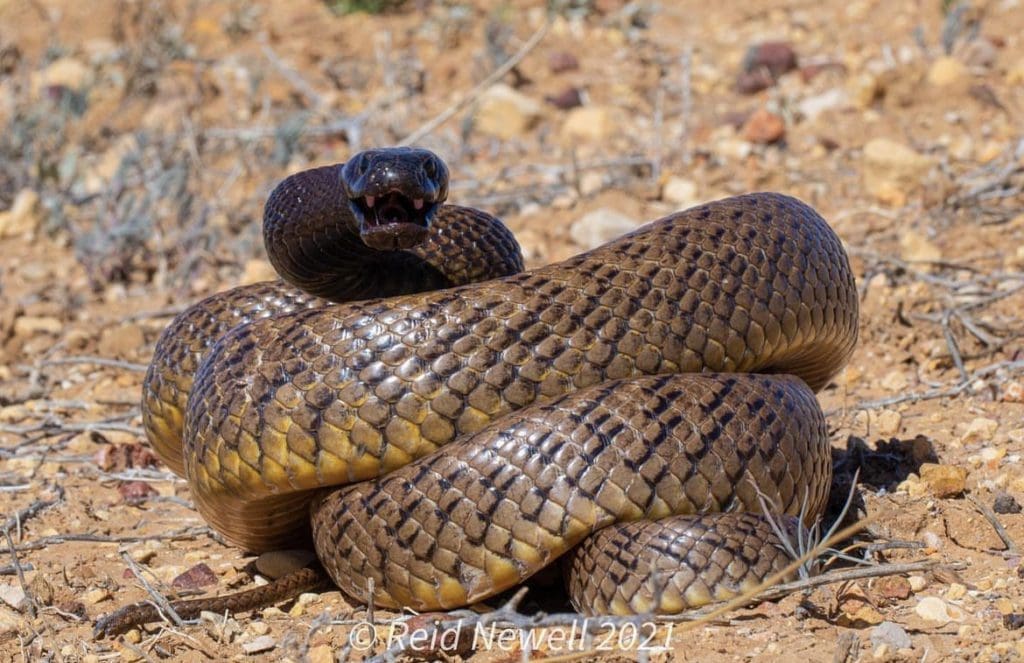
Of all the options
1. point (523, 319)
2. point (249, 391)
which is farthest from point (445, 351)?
point (249, 391)

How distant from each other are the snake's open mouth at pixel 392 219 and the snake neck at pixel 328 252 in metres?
0.20

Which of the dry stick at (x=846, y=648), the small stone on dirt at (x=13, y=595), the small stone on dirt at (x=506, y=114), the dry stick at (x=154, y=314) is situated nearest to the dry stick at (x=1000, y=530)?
the dry stick at (x=846, y=648)

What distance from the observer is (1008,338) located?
6684 millimetres

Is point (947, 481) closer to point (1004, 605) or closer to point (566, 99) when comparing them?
point (1004, 605)

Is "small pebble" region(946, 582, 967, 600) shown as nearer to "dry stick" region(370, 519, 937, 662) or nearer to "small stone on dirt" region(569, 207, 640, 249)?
"dry stick" region(370, 519, 937, 662)

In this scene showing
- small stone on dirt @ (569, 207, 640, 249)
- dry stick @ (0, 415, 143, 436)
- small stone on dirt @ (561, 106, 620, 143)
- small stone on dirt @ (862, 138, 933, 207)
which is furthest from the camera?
small stone on dirt @ (561, 106, 620, 143)

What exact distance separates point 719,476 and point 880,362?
3113mm

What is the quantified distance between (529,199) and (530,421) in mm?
5673

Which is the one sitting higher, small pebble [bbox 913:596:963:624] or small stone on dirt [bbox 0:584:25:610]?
small pebble [bbox 913:596:963:624]

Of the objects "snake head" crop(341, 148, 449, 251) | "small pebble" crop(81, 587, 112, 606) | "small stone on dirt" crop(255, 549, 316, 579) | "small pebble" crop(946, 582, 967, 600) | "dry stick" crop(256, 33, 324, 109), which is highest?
"snake head" crop(341, 148, 449, 251)

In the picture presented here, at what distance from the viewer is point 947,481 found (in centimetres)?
494

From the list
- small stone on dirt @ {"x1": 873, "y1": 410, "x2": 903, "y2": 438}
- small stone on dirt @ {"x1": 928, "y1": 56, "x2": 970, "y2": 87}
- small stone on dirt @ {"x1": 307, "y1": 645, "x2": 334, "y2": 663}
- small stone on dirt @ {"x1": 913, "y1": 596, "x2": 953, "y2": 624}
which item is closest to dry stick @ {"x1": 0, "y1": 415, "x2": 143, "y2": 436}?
small stone on dirt @ {"x1": 307, "y1": 645, "x2": 334, "y2": 663}

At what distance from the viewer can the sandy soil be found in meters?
4.46

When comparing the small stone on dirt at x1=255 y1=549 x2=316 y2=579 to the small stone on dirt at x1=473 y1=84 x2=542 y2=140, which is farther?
the small stone on dirt at x1=473 y1=84 x2=542 y2=140
